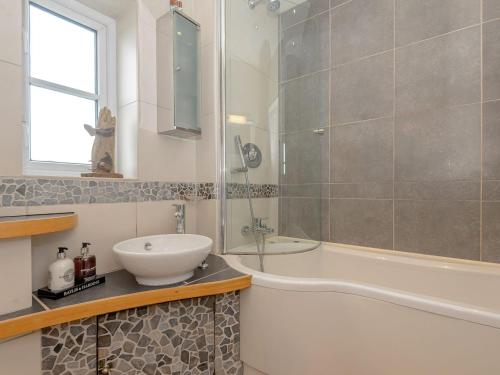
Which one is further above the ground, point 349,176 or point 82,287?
point 349,176

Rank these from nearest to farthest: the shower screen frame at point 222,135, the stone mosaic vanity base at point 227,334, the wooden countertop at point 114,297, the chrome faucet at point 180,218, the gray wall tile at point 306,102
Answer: the wooden countertop at point 114,297, the stone mosaic vanity base at point 227,334, the chrome faucet at point 180,218, the shower screen frame at point 222,135, the gray wall tile at point 306,102

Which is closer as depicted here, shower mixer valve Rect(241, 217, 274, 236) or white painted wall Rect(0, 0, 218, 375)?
white painted wall Rect(0, 0, 218, 375)

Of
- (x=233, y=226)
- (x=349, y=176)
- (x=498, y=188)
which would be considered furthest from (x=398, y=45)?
(x=233, y=226)

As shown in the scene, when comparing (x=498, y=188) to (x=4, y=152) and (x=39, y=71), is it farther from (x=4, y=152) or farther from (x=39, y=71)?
(x=39, y=71)

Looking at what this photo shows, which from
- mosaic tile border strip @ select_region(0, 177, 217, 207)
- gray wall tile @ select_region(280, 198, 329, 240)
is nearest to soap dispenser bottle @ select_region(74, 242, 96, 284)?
mosaic tile border strip @ select_region(0, 177, 217, 207)

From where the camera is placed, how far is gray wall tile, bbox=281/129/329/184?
176 cm

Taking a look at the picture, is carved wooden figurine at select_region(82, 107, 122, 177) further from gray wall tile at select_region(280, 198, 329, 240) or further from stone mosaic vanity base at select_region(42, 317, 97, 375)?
gray wall tile at select_region(280, 198, 329, 240)

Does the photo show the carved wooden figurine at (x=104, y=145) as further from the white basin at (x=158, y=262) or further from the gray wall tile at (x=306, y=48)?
the gray wall tile at (x=306, y=48)

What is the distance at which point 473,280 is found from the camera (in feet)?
4.16

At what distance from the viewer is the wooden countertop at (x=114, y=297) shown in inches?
30.4

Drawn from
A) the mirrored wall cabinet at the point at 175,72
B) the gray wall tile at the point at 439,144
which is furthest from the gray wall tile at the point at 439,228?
the mirrored wall cabinet at the point at 175,72

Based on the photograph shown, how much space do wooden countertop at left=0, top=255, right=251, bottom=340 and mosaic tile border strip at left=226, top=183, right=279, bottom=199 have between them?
1.54 ft

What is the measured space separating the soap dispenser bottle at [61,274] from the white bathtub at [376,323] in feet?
2.26

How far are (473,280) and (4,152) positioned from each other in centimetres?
206
